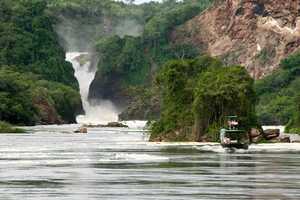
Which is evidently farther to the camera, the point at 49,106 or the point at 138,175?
the point at 49,106

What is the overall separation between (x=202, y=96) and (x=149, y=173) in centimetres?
3665

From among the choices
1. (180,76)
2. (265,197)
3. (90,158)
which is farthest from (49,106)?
(265,197)

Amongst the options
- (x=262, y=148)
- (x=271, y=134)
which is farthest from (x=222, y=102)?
(x=262, y=148)

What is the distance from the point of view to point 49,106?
18512cm

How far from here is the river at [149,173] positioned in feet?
147

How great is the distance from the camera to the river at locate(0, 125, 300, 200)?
4466 centimetres

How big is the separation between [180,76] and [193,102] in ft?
15.6

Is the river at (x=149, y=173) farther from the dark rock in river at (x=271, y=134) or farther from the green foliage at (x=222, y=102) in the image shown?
the dark rock in river at (x=271, y=134)

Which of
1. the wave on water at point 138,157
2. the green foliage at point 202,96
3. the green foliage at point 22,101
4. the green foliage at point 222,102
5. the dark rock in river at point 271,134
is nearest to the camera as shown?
the wave on water at point 138,157

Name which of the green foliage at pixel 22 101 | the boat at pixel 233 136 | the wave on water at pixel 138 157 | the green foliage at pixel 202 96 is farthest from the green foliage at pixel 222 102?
the green foliage at pixel 22 101

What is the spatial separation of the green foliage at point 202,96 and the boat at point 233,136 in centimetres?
149

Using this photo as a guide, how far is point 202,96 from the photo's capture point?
9156 cm

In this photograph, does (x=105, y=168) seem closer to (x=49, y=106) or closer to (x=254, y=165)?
(x=254, y=165)

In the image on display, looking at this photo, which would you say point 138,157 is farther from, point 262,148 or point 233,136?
point 233,136
